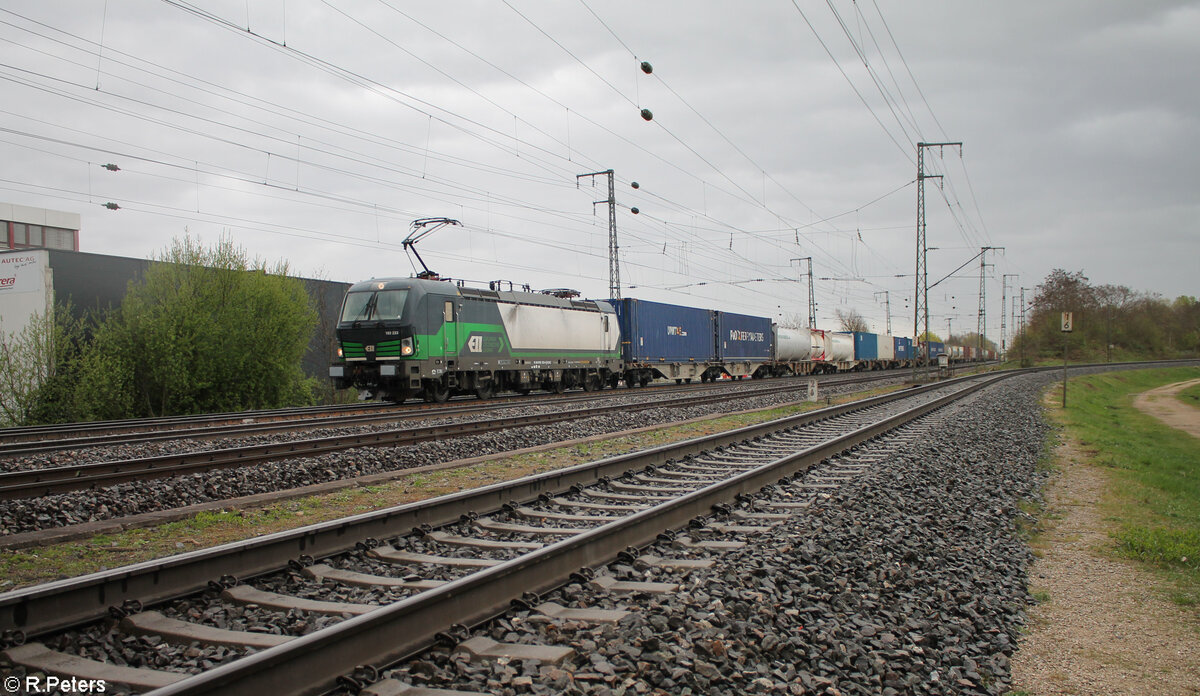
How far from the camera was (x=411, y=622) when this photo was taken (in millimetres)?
3469

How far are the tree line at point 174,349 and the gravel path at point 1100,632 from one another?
68.9ft

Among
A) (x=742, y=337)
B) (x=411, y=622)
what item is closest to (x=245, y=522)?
(x=411, y=622)

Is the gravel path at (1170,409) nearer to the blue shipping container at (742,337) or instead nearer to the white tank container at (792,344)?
the white tank container at (792,344)

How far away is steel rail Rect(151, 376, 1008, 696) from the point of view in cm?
277

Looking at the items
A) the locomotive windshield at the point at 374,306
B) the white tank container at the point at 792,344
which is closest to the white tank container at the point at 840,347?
the white tank container at the point at 792,344

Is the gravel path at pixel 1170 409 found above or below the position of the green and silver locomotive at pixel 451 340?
below

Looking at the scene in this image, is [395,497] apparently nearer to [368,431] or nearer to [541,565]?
[541,565]

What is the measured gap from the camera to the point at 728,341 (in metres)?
37.5

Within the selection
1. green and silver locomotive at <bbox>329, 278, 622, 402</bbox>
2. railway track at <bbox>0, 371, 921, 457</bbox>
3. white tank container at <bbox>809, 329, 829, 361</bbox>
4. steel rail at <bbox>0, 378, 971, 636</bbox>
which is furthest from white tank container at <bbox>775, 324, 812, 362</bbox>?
steel rail at <bbox>0, 378, 971, 636</bbox>

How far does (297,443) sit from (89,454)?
308 cm

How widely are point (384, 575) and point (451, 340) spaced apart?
1527cm

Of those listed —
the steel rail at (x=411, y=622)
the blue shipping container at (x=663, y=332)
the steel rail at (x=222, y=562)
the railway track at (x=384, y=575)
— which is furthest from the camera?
the blue shipping container at (x=663, y=332)

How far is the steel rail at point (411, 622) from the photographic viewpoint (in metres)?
2.77

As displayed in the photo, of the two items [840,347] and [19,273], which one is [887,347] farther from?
[19,273]
